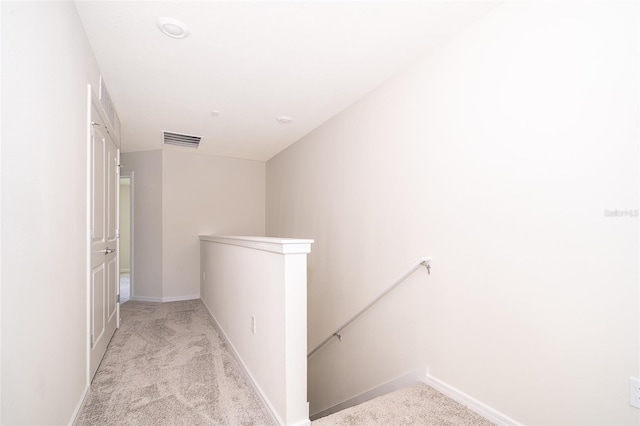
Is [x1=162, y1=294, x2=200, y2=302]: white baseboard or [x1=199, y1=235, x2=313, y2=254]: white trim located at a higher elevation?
[x1=199, y1=235, x2=313, y2=254]: white trim

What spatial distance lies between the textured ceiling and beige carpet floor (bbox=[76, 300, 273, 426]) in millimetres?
2364

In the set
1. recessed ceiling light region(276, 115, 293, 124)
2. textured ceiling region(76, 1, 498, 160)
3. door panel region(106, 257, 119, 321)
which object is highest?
textured ceiling region(76, 1, 498, 160)

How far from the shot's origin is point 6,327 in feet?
3.41

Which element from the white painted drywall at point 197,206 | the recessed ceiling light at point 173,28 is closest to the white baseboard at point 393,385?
the recessed ceiling light at point 173,28

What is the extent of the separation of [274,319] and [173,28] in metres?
1.91

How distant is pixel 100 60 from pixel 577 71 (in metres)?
3.00

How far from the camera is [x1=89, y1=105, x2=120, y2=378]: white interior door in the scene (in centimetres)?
235

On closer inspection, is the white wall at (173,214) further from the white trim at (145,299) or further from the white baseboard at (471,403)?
the white baseboard at (471,403)

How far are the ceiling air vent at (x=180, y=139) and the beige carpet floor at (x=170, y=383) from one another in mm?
2470

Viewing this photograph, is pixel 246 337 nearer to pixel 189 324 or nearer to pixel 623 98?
pixel 189 324

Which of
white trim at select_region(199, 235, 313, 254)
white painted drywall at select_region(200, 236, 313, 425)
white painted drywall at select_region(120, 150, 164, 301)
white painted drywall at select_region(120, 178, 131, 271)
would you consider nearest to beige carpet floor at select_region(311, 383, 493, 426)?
white painted drywall at select_region(200, 236, 313, 425)

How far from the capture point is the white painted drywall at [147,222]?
16.9 feet

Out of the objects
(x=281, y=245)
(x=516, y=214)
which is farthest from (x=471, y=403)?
(x=281, y=245)

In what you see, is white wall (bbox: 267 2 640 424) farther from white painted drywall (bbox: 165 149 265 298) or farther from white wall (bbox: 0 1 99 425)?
white painted drywall (bbox: 165 149 265 298)
